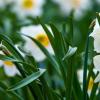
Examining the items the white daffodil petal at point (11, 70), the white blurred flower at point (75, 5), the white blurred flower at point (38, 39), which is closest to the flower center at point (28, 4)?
the white blurred flower at point (75, 5)

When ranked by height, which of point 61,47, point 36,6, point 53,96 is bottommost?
point 53,96

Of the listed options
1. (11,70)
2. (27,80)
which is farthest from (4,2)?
(27,80)

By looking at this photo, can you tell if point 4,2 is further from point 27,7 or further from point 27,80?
point 27,80

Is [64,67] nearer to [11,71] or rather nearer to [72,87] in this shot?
[72,87]

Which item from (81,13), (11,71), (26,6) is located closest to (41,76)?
(11,71)

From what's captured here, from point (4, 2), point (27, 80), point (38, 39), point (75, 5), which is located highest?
point (4, 2)

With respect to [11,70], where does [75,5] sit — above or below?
above

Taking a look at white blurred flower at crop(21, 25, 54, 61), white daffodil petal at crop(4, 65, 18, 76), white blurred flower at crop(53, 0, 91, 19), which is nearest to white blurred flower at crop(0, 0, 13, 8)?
white blurred flower at crop(53, 0, 91, 19)

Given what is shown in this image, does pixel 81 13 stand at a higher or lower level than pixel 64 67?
higher

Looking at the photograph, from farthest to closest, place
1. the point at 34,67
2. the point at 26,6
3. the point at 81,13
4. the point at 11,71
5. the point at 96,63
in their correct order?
the point at 81,13, the point at 26,6, the point at 11,71, the point at 34,67, the point at 96,63
